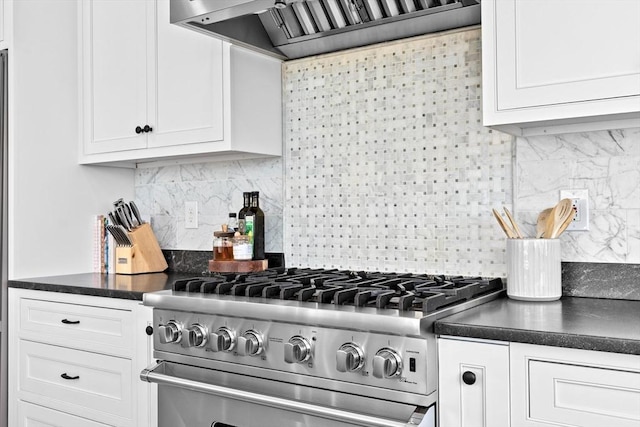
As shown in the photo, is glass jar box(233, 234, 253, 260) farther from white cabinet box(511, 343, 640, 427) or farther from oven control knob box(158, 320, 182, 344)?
white cabinet box(511, 343, 640, 427)

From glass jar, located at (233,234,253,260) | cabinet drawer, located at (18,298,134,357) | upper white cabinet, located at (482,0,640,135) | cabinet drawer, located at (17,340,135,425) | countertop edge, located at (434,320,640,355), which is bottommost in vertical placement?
cabinet drawer, located at (17,340,135,425)

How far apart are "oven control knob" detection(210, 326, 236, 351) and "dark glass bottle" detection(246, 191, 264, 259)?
0.73 metres

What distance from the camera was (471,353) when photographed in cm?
144

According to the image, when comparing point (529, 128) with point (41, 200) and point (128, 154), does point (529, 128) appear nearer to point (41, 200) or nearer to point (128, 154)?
point (128, 154)

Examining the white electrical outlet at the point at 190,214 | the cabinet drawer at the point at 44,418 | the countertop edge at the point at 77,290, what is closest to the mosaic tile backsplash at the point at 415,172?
the white electrical outlet at the point at 190,214

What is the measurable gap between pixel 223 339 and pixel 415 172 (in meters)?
0.96

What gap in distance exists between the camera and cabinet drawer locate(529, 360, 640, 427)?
126 cm

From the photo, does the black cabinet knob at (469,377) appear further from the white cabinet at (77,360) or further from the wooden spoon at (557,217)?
the white cabinet at (77,360)

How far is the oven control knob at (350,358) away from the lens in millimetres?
1513

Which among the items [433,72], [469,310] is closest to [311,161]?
[433,72]

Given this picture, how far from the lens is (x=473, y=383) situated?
1443 millimetres

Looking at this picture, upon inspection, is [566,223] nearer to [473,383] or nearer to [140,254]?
[473,383]

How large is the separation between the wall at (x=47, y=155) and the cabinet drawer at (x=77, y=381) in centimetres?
40

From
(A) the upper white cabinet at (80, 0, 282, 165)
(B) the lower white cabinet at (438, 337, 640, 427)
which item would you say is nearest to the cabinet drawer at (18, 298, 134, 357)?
(A) the upper white cabinet at (80, 0, 282, 165)
